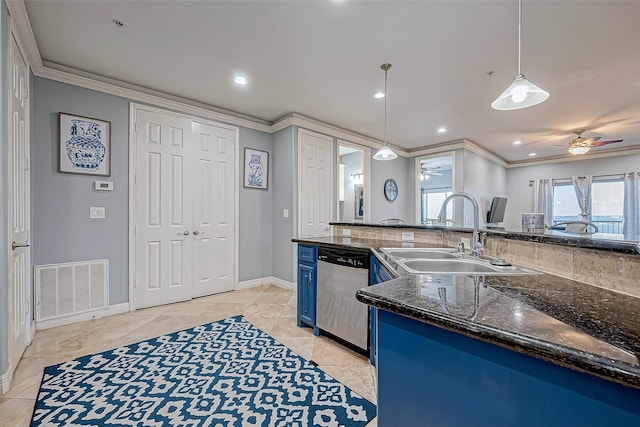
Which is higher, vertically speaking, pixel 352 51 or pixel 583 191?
pixel 352 51

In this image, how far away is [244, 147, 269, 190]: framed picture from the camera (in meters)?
4.21

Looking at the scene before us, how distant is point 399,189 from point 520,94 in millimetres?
4568

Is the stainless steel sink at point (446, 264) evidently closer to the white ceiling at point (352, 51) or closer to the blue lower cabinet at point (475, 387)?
the blue lower cabinet at point (475, 387)

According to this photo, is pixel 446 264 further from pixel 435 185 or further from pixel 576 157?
pixel 435 185

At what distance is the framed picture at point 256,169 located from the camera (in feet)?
13.8

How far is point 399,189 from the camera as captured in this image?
20.3 feet

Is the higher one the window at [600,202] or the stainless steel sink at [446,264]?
the window at [600,202]

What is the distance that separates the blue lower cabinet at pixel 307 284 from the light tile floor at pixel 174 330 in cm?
14

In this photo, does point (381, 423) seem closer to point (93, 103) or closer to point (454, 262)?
point (454, 262)

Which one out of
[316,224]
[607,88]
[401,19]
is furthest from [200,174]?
[607,88]

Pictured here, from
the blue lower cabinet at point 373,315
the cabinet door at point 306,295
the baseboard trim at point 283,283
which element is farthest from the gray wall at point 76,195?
the blue lower cabinet at point 373,315

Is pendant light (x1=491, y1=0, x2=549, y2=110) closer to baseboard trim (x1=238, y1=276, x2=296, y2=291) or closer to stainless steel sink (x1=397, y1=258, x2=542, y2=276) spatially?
stainless steel sink (x1=397, y1=258, x2=542, y2=276)

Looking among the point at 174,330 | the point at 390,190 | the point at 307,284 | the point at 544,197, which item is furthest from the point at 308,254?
the point at 544,197

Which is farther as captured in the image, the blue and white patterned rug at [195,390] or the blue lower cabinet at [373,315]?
the blue lower cabinet at [373,315]
